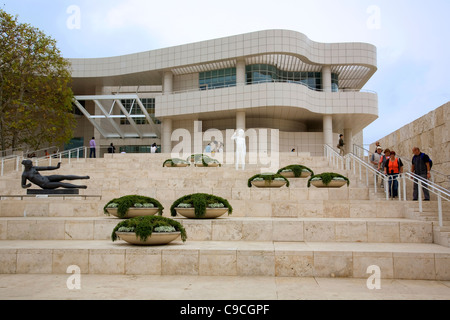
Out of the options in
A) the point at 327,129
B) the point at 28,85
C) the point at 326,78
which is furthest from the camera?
the point at 326,78

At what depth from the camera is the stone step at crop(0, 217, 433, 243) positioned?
8930 mm

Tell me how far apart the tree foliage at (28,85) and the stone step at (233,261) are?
20389 millimetres

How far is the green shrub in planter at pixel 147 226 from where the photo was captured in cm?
766

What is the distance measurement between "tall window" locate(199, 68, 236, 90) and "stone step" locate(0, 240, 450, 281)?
29.7 meters

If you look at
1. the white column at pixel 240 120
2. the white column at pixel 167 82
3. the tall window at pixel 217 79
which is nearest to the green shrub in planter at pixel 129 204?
the white column at pixel 240 120

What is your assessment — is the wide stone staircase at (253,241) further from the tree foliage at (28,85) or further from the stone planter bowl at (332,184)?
the tree foliage at (28,85)

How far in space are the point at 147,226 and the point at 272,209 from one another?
4789 mm

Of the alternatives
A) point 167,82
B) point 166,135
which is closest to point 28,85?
point 166,135

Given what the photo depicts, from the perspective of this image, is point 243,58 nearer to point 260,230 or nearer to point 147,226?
point 260,230

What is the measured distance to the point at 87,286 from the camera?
6.33 meters

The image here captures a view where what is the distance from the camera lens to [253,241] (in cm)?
910

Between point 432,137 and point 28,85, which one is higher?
point 28,85
